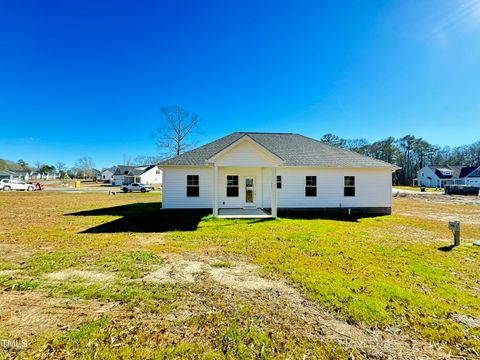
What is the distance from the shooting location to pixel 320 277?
4.81 m

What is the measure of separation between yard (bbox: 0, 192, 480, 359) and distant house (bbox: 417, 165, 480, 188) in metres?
58.1

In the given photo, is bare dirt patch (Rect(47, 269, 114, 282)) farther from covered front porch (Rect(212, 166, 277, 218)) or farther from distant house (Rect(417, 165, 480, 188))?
distant house (Rect(417, 165, 480, 188))

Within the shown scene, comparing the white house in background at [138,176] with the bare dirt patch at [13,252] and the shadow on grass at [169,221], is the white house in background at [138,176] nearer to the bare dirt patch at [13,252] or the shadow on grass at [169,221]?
the shadow on grass at [169,221]

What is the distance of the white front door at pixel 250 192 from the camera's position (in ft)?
45.6

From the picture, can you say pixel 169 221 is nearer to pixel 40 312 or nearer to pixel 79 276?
pixel 79 276

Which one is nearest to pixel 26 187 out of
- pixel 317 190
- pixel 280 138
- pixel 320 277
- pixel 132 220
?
pixel 132 220

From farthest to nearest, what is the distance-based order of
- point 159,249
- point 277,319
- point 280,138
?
1. point 280,138
2. point 159,249
3. point 277,319

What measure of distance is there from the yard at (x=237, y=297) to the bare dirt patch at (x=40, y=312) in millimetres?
16

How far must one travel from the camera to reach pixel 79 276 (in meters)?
4.71

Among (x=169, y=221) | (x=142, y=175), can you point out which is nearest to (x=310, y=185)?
(x=169, y=221)

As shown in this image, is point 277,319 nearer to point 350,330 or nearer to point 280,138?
point 350,330

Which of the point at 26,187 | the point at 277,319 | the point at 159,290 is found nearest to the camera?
the point at 277,319

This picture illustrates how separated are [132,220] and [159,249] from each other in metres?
5.37

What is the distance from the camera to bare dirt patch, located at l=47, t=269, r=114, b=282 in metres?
4.58
